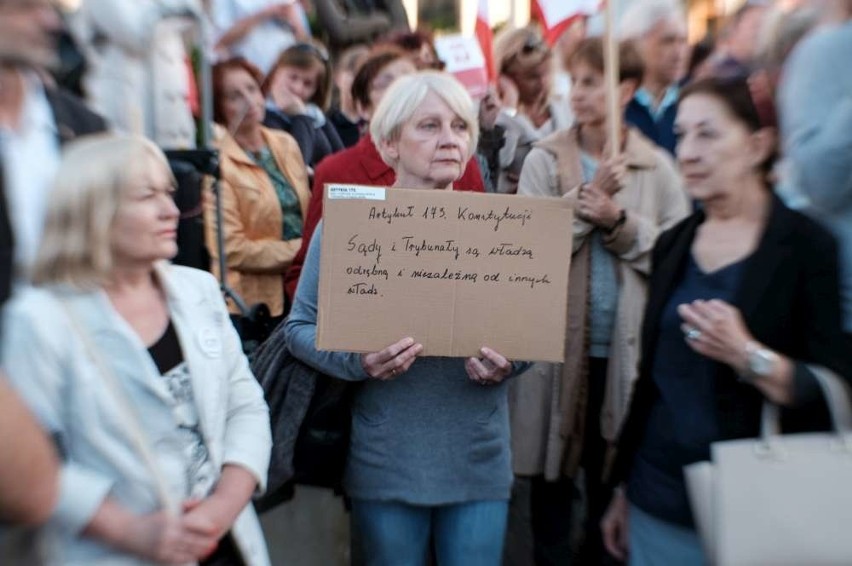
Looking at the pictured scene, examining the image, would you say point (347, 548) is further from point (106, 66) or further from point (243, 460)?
point (106, 66)

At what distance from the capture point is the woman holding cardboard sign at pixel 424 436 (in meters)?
A: 2.98

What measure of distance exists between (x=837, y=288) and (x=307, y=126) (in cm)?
421

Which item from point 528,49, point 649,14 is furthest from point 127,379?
point 649,14

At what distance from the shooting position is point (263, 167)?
513cm

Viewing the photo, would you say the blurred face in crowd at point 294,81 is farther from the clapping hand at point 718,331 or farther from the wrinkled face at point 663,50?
the clapping hand at point 718,331

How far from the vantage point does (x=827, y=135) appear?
8.41 ft

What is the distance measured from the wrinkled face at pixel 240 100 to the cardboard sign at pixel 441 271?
2.56m

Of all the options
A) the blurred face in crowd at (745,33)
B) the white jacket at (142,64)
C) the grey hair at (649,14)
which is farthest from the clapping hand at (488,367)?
the grey hair at (649,14)

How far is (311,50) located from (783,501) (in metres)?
5.06

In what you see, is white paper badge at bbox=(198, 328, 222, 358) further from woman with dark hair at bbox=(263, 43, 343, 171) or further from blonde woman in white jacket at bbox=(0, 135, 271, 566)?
woman with dark hair at bbox=(263, 43, 343, 171)

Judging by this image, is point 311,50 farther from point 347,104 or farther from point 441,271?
point 441,271

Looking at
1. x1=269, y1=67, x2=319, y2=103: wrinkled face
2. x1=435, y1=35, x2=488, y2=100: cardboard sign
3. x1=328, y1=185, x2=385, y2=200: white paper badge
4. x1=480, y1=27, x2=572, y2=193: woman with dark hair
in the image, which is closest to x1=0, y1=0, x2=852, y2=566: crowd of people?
x1=328, y1=185, x2=385, y2=200: white paper badge

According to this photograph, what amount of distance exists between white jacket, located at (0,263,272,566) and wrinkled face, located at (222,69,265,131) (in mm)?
2910

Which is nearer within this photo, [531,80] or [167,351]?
[167,351]
